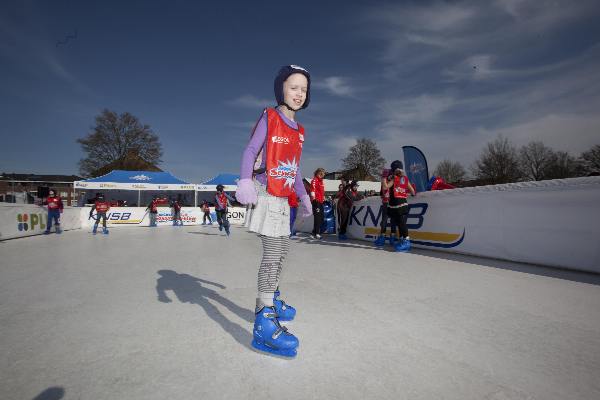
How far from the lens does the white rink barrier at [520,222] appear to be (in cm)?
402

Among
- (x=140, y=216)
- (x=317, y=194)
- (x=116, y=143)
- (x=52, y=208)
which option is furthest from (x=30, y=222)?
(x=116, y=143)

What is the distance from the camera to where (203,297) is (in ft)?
9.27

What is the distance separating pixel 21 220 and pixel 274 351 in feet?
39.0

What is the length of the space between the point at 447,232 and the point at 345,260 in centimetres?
237

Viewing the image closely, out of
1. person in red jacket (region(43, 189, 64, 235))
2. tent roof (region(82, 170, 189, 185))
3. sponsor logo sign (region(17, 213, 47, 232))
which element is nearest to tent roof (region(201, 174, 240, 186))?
tent roof (region(82, 170, 189, 185))

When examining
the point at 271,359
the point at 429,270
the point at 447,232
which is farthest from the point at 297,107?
the point at 447,232

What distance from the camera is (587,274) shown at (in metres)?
3.91

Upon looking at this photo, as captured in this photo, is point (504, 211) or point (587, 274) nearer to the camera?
point (587, 274)

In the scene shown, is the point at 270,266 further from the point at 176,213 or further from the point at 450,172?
the point at 450,172

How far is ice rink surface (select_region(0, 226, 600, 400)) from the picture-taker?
138cm

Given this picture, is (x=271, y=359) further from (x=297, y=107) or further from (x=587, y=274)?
(x=587, y=274)

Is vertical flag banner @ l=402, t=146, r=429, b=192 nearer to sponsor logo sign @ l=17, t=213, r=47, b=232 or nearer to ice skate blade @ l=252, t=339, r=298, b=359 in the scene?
ice skate blade @ l=252, t=339, r=298, b=359

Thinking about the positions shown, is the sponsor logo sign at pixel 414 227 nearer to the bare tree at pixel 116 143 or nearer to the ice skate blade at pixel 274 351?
the ice skate blade at pixel 274 351

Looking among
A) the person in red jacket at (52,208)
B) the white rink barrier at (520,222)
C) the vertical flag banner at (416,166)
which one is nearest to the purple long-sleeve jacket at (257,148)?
the white rink barrier at (520,222)
